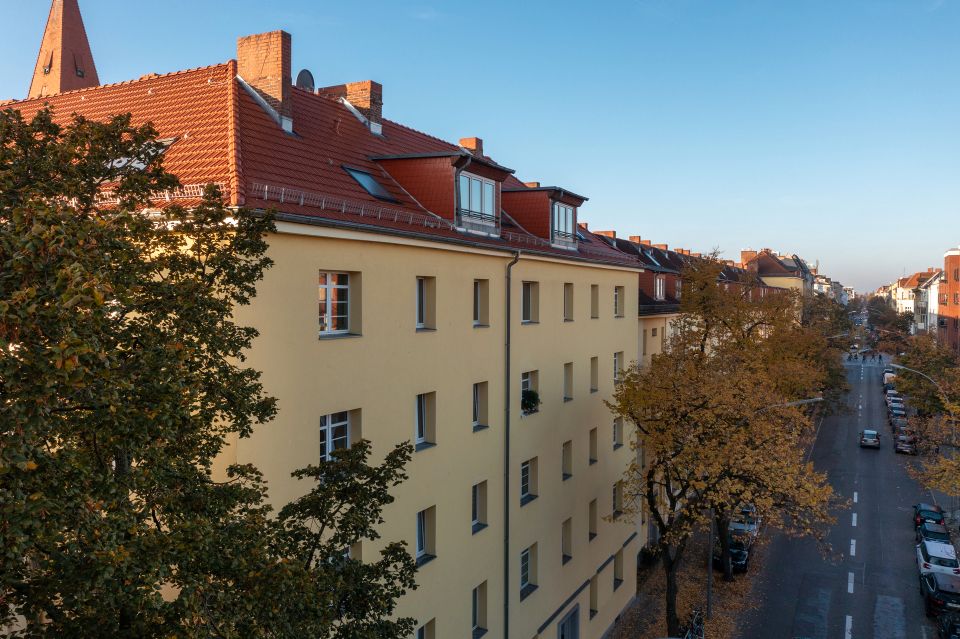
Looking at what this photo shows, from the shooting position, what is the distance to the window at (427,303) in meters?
15.5

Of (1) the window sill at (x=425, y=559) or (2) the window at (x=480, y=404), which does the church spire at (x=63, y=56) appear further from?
(1) the window sill at (x=425, y=559)

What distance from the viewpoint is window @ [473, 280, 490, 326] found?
17.6 m

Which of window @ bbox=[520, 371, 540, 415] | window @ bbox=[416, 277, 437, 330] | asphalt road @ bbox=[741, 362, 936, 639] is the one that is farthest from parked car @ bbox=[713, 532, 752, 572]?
window @ bbox=[416, 277, 437, 330]

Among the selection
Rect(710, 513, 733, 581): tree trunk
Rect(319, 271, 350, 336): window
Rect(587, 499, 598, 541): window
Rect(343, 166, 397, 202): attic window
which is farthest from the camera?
Rect(710, 513, 733, 581): tree trunk

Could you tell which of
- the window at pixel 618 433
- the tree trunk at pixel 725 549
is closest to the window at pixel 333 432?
the window at pixel 618 433

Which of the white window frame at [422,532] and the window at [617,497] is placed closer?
the white window frame at [422,532]

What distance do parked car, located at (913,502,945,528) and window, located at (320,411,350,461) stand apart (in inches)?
1236

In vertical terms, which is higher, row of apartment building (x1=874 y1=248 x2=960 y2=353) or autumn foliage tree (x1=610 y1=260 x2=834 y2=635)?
row of apartment building (x1=874 y1=248 x2=960 y2=353)

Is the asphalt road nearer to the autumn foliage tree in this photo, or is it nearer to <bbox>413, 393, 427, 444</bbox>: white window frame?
the autumn foliage tree

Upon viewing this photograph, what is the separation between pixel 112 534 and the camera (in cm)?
486

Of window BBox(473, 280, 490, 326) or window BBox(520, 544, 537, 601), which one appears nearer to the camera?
window BBox(473, 280, 490, 326)

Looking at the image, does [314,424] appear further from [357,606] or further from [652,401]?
[652,401]

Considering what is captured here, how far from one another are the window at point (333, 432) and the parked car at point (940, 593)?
2319 centimetres

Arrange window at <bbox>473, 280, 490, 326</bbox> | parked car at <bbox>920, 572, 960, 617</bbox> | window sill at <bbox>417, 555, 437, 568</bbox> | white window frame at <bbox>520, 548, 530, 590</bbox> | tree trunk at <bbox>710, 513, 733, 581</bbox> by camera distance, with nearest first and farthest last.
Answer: window sill at <bbox>417, 555, 437, 568</bbox>
window at <bbox>473, 280, 490, 326</bbox>
white window frame at <bbox>520, 548, 530, 590</bbox>
parked car at <bbox>920, 572, 960, 617</bbox>
tree trunk at <bbox>710, 513, 733, 581</bbox>
